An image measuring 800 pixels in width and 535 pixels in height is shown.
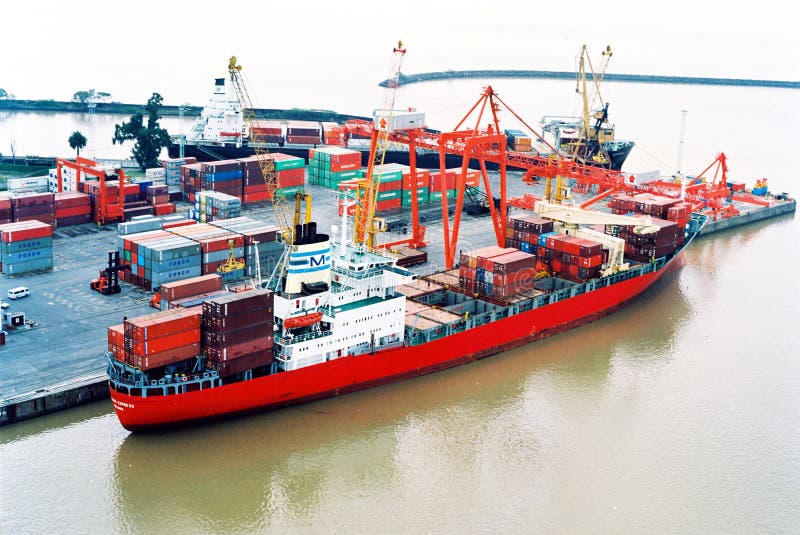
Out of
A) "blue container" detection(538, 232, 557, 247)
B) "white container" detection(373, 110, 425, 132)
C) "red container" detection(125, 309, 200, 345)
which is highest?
"white container" detection(373, 110, 425, 132)

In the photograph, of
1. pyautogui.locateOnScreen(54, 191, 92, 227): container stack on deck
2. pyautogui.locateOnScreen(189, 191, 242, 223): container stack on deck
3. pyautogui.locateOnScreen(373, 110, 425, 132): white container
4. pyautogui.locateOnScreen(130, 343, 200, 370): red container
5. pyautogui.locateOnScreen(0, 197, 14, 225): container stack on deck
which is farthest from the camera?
pyautogui.locateOnScreen(54, 191, 92, 227): container stack on deck

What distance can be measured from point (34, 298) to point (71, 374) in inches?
292

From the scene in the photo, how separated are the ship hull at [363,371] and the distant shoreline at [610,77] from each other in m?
72.9

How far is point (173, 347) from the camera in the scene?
2364cm

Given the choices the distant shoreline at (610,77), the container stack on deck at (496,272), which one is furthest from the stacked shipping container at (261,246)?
the distant shoreline at (610,77)

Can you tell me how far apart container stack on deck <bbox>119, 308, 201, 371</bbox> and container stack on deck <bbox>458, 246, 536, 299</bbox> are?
12.5 metres

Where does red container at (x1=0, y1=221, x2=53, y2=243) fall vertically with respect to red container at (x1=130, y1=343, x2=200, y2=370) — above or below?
above

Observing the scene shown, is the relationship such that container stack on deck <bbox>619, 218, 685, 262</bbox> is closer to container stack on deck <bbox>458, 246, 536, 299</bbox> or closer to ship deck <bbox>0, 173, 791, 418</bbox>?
ship deck <bbox>0, 173, 791, 418</bbox>

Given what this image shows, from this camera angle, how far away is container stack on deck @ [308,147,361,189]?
5159cm

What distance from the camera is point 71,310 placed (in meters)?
30.7

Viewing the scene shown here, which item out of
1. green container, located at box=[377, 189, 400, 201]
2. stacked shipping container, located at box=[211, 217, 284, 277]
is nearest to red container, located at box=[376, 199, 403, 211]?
green container, located at box=[377, 189, 400, 201]

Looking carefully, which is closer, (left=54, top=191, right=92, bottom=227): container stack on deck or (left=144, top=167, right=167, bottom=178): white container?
(left=54, top=191, right=92, bottom=227): container stack on deck

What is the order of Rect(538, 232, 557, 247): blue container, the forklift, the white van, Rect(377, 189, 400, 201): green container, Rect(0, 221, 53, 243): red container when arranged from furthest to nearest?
Rect(377, 189, 400, 201): green container → Rect(538, 232, 557, 247): blue container → Rect(0, 221, 53, 243): red container → the forklift → the white van

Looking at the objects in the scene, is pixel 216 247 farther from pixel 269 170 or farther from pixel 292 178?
pixel 292 178
